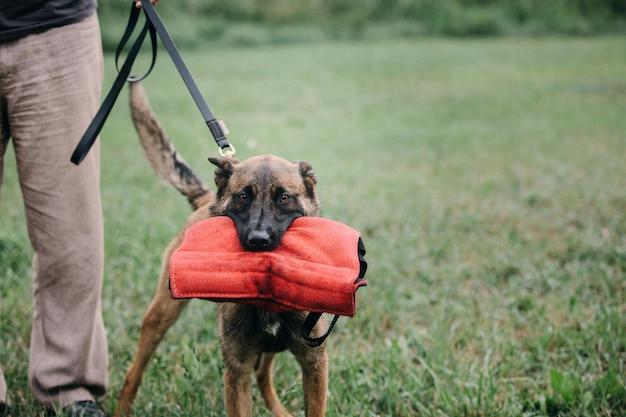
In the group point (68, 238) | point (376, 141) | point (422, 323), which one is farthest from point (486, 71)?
point (68, 238)

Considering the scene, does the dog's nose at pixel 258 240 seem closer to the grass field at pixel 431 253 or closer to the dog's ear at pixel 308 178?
the dog's ear at pixel 308 178

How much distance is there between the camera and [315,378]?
9.23 feet

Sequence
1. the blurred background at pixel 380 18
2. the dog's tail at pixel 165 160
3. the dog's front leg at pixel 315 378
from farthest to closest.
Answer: the blurred background at pixel 380 18, the dog's tail at pixel 165 160, the dog's front leg at pixel 315 378

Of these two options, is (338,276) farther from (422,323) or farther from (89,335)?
(422,323)

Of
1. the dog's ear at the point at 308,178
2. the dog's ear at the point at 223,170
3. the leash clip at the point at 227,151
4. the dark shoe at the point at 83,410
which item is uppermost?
the leash clip at the point at 227,151

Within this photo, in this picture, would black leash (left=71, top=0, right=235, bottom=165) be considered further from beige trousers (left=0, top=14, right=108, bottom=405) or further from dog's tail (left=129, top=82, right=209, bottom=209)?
dog's tail (left=129, top=82, right=209, bottom=209)

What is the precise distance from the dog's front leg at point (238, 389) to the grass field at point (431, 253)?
426mm

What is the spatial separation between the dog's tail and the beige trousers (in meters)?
0.42

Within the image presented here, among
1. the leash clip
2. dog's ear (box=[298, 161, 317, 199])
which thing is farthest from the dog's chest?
the leash clip

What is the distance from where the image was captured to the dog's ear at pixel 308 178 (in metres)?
2.93

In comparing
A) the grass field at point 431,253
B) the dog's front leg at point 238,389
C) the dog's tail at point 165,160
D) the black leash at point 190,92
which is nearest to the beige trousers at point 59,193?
the black leash at point 190,92

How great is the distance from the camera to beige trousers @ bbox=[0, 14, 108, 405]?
9.53ft

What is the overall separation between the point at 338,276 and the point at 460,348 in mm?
1922

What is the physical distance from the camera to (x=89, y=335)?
125 inches
